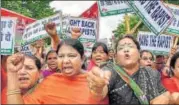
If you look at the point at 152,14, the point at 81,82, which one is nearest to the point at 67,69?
the point at 81,82

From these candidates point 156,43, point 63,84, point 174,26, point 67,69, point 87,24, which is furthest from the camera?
point 87,24

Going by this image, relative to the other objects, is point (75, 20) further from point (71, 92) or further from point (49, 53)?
point (71, 92)

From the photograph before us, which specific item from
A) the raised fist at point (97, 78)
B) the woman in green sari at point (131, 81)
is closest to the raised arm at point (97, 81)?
the raised fist at point (97, 78)

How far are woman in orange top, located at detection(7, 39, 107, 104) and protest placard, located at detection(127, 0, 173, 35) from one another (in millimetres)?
3395

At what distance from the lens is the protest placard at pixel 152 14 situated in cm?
731

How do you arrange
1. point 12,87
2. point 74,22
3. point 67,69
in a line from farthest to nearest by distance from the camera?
point 74,22 < point 67,69 < point 12,87

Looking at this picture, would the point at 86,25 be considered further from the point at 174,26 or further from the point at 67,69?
the point at 67,69

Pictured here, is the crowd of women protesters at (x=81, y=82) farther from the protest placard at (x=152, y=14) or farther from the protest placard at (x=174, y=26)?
the protest placard at (x=174, y=26)

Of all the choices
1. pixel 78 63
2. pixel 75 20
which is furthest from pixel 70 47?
pixel 75 20

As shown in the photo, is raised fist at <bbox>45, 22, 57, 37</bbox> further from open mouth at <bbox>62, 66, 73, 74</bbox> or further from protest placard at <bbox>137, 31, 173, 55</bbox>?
protest placard at <bbox>137, 31, 173, 55</bbox>

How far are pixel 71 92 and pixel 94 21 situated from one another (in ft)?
17.9

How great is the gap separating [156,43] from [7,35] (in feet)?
8.27

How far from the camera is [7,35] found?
6.79 metres

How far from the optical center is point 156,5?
24.5 feet
